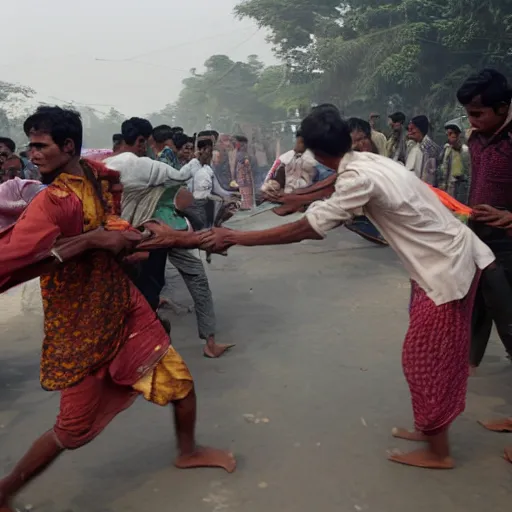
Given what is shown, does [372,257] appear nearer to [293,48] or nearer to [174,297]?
[174,297]

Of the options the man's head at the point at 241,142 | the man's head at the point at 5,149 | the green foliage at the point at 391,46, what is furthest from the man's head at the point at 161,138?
the green foliage at the point at 391,46

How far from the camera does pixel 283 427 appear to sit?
337cm

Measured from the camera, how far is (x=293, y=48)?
30109 mm

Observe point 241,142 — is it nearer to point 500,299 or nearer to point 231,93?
point 500,299

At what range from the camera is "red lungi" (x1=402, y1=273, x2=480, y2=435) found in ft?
9.05

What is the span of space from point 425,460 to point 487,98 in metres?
1.90

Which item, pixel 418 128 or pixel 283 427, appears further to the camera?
pixel 418 128

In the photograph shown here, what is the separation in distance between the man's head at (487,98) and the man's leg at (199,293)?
7.60 feet

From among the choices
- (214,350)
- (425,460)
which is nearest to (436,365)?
(425,460)

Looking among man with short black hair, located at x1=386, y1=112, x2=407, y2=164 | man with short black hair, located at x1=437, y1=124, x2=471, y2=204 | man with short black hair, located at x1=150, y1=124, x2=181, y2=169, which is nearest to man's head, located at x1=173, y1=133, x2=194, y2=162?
man with short black hair, located at x1=150, y1=124, x2=181, y2=169

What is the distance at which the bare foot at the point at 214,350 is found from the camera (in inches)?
178

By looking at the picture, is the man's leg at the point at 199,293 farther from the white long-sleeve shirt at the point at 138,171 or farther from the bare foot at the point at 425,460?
the bare foot at the point at 425,460

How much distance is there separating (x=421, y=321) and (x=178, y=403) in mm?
1185

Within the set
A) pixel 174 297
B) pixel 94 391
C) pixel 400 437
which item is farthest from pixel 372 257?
pixel 94 391
